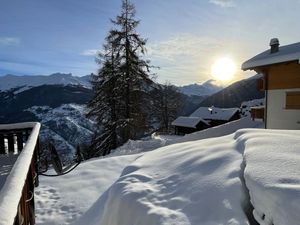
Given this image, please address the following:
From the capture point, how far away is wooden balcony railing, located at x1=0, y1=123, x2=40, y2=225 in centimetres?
194

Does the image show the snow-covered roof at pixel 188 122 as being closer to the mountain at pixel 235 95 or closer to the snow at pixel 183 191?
the snow at pixel 183 191

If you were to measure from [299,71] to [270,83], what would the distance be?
1799mm

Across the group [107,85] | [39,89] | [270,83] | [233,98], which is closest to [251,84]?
[233,98]

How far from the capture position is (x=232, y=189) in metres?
3.42

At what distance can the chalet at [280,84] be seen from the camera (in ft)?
42.0

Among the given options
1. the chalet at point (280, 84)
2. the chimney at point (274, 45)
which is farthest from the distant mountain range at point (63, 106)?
the chalet at point (280, 84)

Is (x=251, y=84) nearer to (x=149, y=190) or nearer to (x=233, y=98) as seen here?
(x=233, y=98)

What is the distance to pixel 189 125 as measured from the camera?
37.8 metres

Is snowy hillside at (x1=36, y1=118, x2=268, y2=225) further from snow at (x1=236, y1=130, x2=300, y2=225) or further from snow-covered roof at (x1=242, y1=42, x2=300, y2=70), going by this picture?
snow-covered roof at (x1=242, y1=42, x2=300, y2=70)

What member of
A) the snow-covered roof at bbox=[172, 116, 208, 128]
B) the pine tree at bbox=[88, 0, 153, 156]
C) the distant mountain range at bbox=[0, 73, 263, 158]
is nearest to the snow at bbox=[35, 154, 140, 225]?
the pine tree at bbox=[88, 0, 153, 156]

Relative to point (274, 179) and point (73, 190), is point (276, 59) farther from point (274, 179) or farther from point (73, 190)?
point (274, 179)

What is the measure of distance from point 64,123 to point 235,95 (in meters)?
43.5

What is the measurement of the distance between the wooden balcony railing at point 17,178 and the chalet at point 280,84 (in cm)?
934

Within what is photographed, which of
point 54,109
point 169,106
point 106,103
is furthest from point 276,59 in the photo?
point 54,109
